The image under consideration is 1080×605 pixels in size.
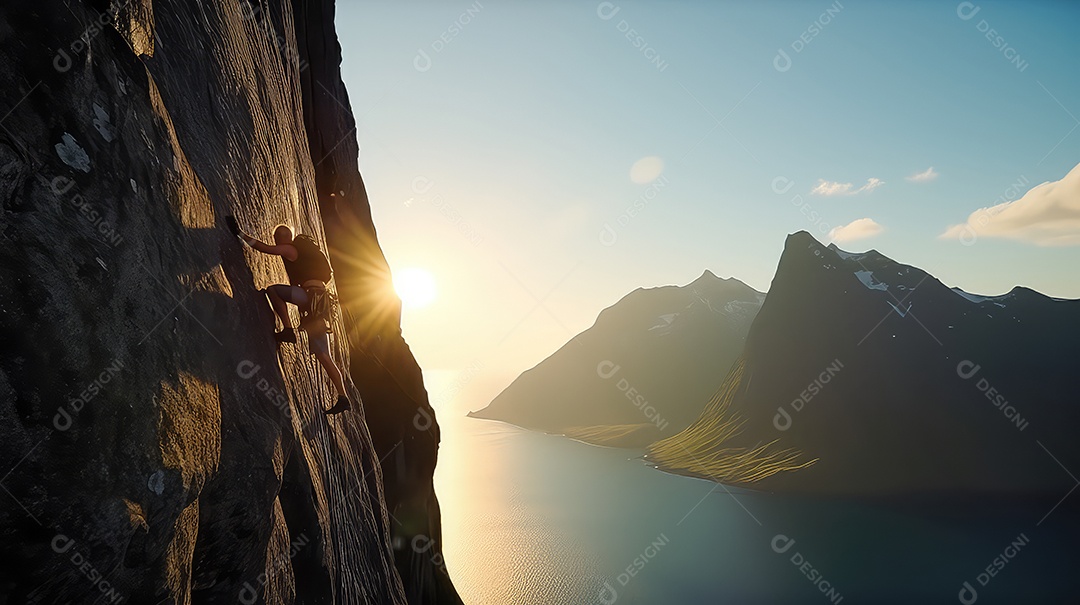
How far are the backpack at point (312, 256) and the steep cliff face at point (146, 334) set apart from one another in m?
0.68

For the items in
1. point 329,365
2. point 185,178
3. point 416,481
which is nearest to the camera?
point 185,178

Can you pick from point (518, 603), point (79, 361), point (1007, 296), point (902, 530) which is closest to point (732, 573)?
point (518, 603)

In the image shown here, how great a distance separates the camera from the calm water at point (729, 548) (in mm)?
59031

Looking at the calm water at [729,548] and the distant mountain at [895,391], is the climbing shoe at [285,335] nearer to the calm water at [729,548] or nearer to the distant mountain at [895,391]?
the calm water at [729,548]

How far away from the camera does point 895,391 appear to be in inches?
4210

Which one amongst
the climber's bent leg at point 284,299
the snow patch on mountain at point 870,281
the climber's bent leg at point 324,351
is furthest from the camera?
the snow patch on mountain at point 870,281

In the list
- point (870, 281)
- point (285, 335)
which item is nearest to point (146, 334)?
point (285, 335)

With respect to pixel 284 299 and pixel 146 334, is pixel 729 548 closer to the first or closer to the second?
pixel 284 299

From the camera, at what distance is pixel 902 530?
78000 millimetres

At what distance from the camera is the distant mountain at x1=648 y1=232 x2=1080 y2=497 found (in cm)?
9431

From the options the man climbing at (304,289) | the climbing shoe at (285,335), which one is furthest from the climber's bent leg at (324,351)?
the climbing shoe at (285,335)

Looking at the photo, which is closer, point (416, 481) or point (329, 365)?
point (329, 365)

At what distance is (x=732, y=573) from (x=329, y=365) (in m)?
74.3

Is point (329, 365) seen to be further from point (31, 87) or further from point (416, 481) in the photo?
point (416, 481)
